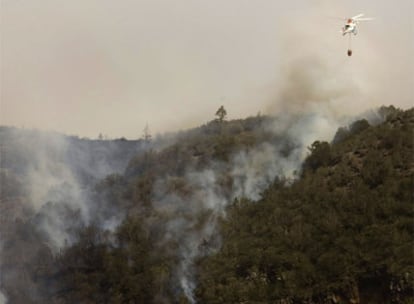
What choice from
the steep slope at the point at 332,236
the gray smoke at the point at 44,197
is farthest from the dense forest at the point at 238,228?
the gray smoke at the point at 44,197

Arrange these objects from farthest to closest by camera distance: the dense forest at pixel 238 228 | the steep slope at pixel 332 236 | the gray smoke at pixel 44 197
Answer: the gray smoke at pixel 44 197 → the dense forest at pixel 238 228 → the steep slope at pixel 332 236

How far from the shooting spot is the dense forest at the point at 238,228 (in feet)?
248

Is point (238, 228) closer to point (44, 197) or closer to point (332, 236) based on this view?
point (332, 236)

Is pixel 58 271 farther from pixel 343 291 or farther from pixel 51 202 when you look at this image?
pixel 343 291

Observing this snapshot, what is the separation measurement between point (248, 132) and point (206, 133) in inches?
783

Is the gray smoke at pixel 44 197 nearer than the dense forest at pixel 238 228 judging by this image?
No

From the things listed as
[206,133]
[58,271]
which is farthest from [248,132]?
[58,271]

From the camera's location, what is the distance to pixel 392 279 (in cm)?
7188

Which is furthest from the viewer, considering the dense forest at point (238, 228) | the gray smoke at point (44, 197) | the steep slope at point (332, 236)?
the gray smoke at point (44, 197)

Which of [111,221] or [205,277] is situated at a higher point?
[111,221]

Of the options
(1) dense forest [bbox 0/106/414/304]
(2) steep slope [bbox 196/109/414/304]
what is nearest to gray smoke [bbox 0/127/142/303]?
(1) dense forest [bbox 0/106/414/304]

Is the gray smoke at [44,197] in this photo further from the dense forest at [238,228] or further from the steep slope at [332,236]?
the steep slope at [332,236]

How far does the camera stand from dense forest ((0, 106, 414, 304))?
248ft

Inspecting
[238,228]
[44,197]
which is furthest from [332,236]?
[44,197]
